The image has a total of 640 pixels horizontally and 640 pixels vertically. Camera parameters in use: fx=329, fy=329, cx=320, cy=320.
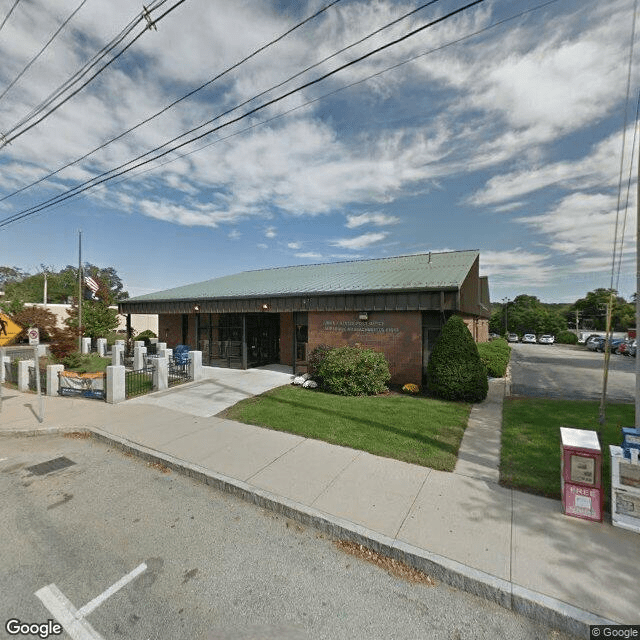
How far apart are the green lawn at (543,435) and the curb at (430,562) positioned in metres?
2.10

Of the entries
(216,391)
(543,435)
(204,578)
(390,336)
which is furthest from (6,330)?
(543,435)

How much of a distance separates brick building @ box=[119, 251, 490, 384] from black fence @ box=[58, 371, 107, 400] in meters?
6.23

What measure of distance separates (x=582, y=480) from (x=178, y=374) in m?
12.5

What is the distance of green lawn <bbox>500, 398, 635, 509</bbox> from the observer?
16.4 ft

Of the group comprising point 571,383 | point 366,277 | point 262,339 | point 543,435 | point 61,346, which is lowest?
point 571,383

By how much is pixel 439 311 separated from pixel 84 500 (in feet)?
33.7

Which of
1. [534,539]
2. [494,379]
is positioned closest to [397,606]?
[534,539]

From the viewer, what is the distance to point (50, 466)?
606 cm

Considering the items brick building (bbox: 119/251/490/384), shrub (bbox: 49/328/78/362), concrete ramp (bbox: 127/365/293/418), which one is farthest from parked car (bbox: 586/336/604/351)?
shrub (bbox: 49/328/78/362)

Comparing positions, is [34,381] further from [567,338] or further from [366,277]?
[567,338]

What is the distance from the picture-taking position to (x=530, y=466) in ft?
17.9

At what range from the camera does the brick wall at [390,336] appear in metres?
11.5

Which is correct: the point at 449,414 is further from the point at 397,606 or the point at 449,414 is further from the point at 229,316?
the point at 229,316

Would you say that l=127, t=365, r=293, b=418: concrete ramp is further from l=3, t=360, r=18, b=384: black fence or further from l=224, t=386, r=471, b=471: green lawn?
l=3, t=360, r=18, b=384: black fence
